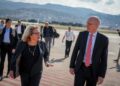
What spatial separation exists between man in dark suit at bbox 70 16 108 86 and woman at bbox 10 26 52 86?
2.19ft

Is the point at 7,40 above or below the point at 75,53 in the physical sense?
below

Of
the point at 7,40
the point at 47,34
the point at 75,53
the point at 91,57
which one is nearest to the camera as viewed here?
the point at 91,57

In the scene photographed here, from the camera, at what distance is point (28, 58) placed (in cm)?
611

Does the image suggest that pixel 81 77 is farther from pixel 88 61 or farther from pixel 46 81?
pixel 46 81

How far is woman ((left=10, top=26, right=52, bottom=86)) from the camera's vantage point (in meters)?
6.07

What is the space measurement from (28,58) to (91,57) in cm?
104

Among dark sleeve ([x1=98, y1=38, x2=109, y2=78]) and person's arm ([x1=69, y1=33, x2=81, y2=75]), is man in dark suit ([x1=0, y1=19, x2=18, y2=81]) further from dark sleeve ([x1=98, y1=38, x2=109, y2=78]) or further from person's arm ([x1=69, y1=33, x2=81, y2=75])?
dark sleeve ([x1=98, y1=38, x2=109, y2=78])

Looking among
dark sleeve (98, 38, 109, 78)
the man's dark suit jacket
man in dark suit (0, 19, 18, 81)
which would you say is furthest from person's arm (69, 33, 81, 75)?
man in dark suit (0, 19, 18, 81)

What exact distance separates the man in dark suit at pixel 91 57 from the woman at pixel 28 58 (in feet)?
2.19

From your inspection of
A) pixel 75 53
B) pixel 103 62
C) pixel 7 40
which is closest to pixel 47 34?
pixel 7 40

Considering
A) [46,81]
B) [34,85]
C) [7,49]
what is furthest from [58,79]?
[34,85]

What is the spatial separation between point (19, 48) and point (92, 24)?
127 centimetres

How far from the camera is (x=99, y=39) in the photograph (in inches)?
241

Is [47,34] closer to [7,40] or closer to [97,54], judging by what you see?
[7,40]
